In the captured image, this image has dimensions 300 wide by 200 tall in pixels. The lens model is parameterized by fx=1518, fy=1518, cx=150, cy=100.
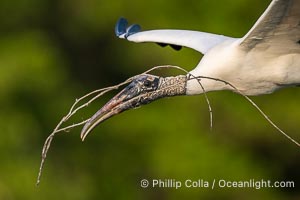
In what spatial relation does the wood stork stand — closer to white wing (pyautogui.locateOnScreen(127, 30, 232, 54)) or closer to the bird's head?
the bird's head

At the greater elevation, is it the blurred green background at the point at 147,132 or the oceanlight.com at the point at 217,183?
the blurred green background at the point at 147,132

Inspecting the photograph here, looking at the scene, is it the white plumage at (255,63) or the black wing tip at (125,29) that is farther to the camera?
the black wing tip at (125,29)

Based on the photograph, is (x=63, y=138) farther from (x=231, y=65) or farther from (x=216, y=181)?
(x=231, y=65)

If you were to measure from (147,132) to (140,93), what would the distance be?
4.27m

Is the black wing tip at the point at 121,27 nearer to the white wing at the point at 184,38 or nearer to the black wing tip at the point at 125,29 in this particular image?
the black wing tip at the point at 125,29

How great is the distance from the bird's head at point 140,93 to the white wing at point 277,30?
477 mm

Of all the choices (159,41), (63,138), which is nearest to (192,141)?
(63,138)

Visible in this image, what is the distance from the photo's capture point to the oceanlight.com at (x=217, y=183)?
10633 mm

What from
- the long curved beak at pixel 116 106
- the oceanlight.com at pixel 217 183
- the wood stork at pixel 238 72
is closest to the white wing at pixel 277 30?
the wood stork at pixel 238 72

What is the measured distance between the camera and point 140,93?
730cm

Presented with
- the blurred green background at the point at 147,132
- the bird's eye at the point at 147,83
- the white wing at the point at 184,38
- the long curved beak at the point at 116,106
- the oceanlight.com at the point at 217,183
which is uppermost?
the white wing at the point at 184,38

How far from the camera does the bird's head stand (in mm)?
7199

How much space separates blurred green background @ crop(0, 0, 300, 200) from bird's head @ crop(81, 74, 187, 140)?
324 centimetres

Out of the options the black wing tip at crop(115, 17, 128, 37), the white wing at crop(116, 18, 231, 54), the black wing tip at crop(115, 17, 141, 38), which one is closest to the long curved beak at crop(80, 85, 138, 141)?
the white wing at crop(116, 18, 231, 54)
